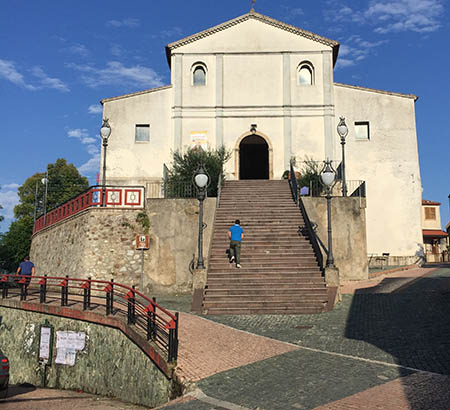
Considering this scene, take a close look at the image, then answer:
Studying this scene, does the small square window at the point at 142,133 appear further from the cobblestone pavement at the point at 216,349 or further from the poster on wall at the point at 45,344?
the cobblestone pavement at the point at 216,349

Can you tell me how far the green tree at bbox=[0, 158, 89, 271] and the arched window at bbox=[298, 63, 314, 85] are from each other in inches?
1002

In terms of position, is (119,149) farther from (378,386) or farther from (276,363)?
(378,386)

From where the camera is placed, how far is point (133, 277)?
17.4 metres

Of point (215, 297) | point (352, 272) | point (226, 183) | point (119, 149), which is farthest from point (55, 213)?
point (352, 272)

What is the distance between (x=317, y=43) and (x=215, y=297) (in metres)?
17.6

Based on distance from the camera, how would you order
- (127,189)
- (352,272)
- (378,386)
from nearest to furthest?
(378,386), (352,272), (127,189)

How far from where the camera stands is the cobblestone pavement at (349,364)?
6.40 metres

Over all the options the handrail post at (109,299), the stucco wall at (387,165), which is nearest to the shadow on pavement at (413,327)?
the handrail post at (109,299)

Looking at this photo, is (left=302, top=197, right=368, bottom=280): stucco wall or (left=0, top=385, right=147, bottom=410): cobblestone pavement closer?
(left=0, top=385, right=147, bottom=410): cobblestone pavement

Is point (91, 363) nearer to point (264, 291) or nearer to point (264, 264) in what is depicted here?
point (264, 291)

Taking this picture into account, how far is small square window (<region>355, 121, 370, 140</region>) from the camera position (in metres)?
24.5

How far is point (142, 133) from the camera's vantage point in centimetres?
2508

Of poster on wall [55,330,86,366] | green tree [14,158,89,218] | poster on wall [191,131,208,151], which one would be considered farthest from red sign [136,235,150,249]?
green tree [14,158,89,218]

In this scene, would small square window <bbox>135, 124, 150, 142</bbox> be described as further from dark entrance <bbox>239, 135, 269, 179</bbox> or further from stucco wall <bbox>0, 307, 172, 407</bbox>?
stucco wall <bbox>0, 307, 172, 407</bbox>
